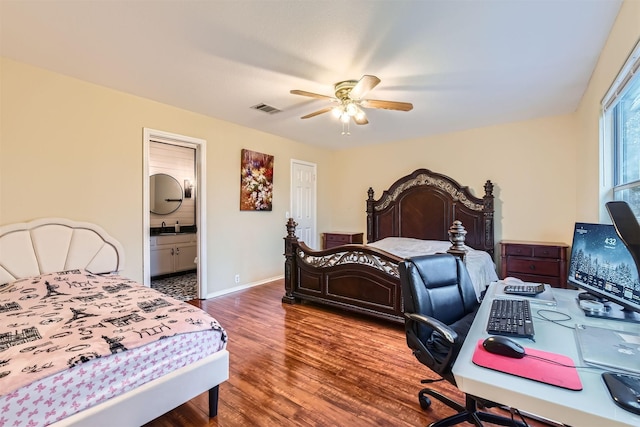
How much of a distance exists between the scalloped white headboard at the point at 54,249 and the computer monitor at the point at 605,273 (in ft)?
12.8

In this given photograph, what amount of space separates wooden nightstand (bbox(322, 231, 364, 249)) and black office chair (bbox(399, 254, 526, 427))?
3436 mm

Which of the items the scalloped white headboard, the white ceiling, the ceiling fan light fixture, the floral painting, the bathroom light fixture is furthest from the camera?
the bathroom light fixture

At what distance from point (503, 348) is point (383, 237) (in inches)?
166

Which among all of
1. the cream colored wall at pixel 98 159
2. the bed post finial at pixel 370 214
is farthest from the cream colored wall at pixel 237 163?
the bed post finial at pixel 370 214

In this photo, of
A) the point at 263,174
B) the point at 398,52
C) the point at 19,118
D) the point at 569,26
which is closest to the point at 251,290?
the point at 263,174

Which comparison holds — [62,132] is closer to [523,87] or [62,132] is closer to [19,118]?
[19,118]

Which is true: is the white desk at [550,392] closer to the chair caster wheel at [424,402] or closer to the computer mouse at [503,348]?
the computer mouse at [503,348]

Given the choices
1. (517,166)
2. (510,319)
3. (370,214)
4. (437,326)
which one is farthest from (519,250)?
(437,326)

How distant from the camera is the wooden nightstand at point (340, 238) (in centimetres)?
540

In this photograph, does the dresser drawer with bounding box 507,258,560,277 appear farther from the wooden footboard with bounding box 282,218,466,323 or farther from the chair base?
the chair base

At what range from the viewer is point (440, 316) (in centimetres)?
173

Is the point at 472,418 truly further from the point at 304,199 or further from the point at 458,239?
the point at 304,199

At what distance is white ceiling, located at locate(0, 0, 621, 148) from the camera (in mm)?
1851

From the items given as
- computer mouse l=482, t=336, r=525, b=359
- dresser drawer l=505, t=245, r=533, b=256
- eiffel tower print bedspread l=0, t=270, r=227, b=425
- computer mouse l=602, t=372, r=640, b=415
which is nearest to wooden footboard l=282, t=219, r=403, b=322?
eiffel tower print bedspread l=0, t=270, r=227, b=425
